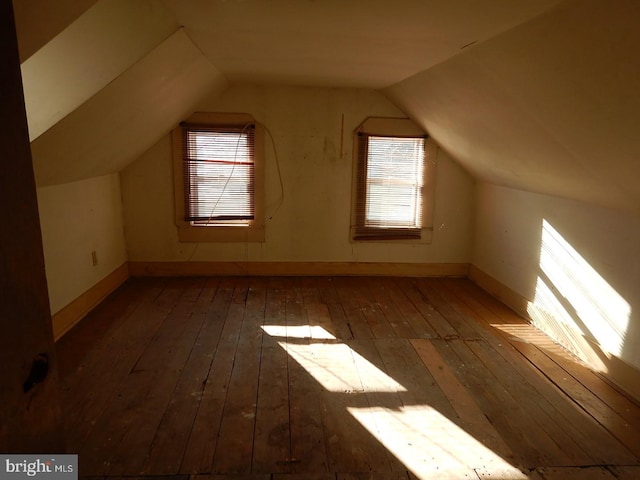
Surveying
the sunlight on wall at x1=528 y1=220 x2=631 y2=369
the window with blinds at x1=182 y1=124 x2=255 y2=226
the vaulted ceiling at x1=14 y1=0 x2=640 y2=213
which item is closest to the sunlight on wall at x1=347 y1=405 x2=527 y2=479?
the sunlight on wall at x1=528 y1=220 x2=631 y2=369

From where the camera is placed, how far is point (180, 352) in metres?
2.92

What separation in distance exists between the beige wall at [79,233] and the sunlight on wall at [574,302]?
3.72 m

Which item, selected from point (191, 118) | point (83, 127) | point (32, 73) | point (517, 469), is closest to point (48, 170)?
point (83, 127)

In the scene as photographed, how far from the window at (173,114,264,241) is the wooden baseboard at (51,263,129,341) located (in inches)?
27.9

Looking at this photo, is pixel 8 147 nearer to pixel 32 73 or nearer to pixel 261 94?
pixel 32 73

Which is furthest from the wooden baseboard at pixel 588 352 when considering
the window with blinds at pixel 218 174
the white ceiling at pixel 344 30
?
the window with blinds at pixel 218 174

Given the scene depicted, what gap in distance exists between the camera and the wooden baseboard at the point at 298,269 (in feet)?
14.9

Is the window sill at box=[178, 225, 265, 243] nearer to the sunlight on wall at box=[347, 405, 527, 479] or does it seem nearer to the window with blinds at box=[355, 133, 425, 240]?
the window with blinds at box=[355, 133, 425, 240]

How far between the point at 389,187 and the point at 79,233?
2.96 m

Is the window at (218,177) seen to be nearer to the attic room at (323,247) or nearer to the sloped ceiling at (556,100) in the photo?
the attic room at (323,247)

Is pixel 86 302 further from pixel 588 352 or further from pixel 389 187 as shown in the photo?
pixel 588 352

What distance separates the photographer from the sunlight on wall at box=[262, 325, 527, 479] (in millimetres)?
1898

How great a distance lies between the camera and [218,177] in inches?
173

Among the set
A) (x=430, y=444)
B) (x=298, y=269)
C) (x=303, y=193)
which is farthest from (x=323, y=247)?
(x=430, y=444)
